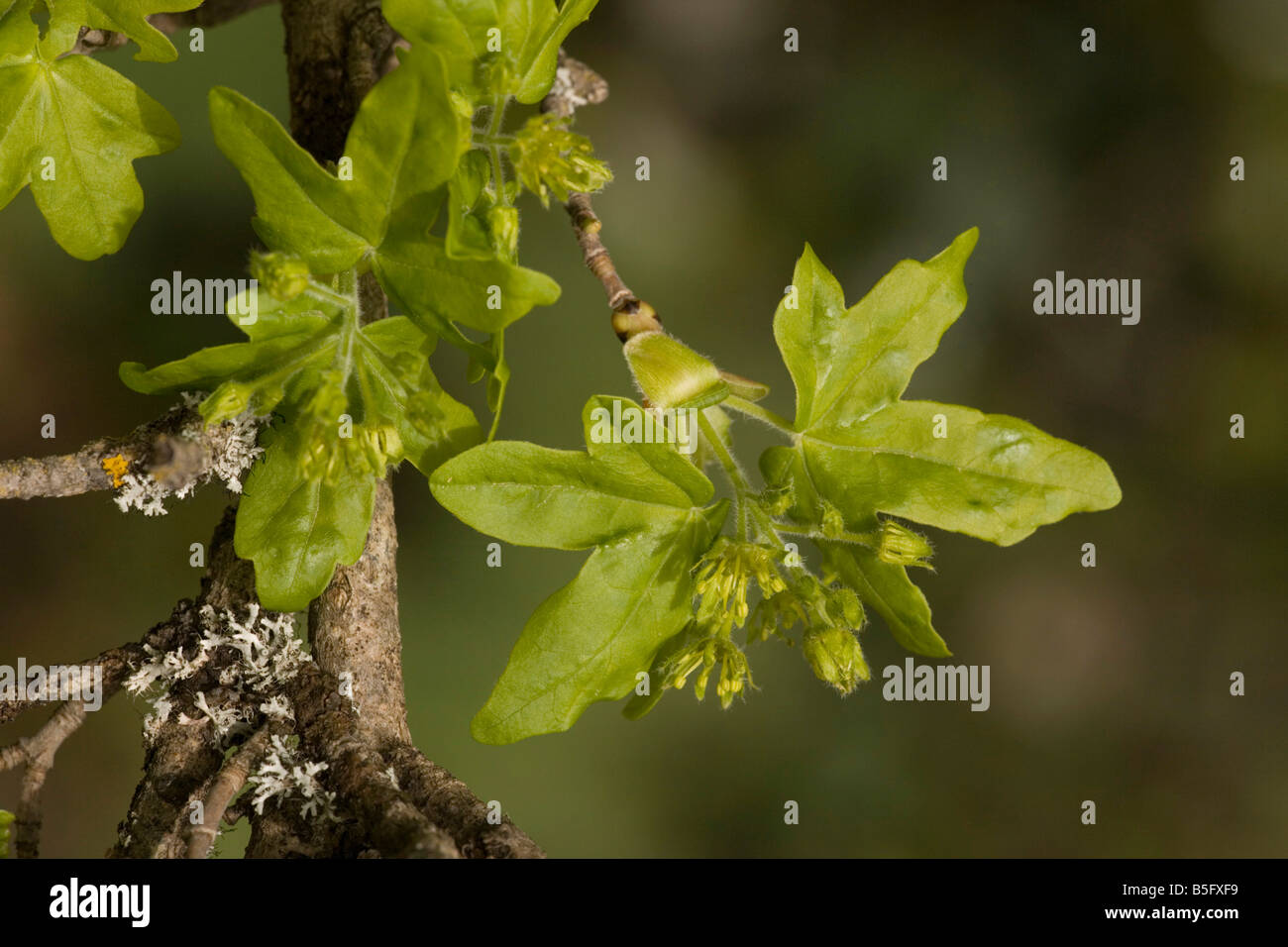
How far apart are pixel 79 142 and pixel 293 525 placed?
625 millimetres

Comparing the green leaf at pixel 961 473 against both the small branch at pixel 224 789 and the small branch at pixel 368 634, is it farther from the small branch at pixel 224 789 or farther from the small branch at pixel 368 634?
the small branch at pixel 224 789

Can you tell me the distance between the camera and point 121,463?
1.16m

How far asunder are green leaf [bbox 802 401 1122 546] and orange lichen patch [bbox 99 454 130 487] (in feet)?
3.00

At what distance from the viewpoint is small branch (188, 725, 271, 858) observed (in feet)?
3.53

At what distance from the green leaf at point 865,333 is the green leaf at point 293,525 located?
610 millimetres

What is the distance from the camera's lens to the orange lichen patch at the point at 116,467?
1.15 metres

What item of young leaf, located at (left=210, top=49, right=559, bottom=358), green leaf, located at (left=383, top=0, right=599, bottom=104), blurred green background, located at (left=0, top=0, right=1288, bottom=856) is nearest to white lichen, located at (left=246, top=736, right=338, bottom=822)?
young leaf, located at (left=210, top=49, right=559, bottom=358)

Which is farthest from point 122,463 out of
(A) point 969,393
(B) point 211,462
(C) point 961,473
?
(A) point 969,393

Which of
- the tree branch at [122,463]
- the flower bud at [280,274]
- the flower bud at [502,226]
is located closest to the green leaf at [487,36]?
the flower bud at [502,226]

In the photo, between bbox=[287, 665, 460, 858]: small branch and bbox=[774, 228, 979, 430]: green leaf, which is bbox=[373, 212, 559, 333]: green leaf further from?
bbox=[287, 665, 460, 858]: small branch

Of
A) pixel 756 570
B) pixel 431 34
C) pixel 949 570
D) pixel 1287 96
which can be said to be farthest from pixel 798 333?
pixel 1287 96

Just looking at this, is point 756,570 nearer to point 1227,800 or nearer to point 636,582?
point 636,582

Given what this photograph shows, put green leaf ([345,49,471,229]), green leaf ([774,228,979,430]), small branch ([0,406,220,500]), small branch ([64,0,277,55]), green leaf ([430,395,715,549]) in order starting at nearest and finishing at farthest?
green leaf ([345,49,471,229]) < small branch ([0,406,220,500]) < green leaf ([430,395,715,549]) < green leaf ([774,228,979,430]) < small branch ([64,0,277,55])

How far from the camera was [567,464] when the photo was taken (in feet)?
3.96
